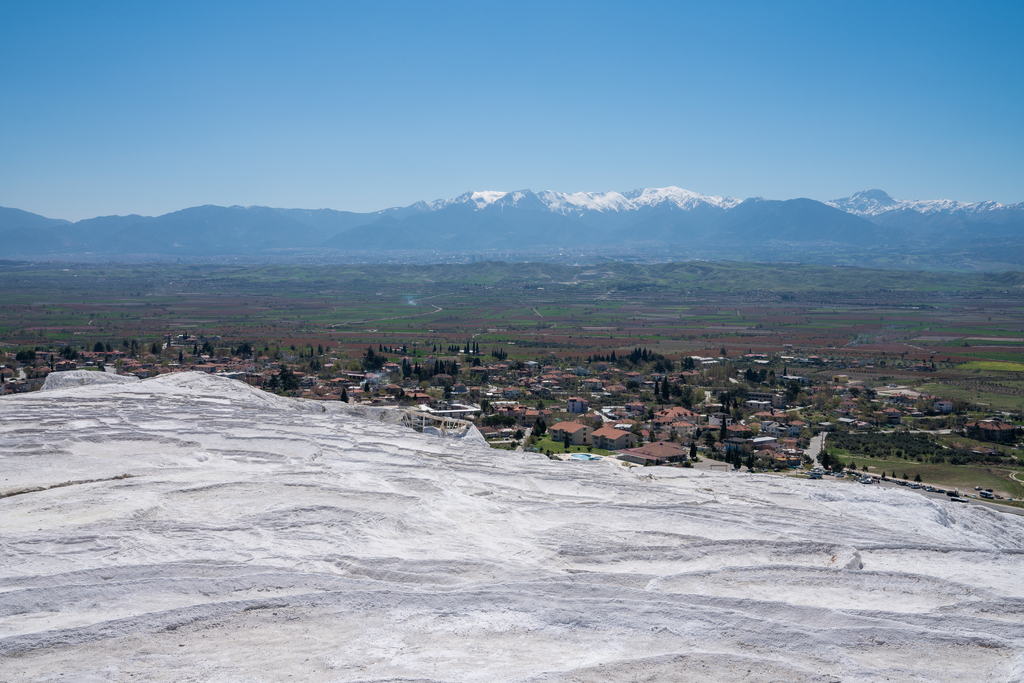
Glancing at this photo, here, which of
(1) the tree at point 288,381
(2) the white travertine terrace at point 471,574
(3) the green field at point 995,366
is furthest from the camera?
(3) the green field at point 995,366

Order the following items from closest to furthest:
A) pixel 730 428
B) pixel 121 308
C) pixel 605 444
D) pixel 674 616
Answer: pixel 674 616 < pixel 605 444 < pixel 730 428 < pixel 121 308

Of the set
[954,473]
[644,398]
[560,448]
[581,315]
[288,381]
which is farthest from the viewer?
[581,315]

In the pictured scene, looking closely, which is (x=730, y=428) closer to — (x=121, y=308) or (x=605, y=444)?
(x=605, y=444)

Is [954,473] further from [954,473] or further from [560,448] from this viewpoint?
[560,448]

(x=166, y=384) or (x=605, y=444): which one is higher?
(x=166, y=384)

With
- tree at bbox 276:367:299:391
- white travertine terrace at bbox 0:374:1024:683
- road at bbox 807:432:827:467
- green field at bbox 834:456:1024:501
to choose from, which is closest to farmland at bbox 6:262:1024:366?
tree at bbox 276:367:299:391

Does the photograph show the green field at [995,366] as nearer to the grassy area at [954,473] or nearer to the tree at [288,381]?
the grassy area at [954,473]

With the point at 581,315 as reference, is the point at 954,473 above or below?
below

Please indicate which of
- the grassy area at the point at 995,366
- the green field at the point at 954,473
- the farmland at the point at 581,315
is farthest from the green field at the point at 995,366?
the green field at the point at 954,473

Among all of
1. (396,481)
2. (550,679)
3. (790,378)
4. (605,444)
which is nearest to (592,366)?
(790,378)

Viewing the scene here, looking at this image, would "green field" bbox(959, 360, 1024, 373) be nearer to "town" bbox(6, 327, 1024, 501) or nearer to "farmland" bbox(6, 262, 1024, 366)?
"farmland" bbox(6, 262, 1024, 366)

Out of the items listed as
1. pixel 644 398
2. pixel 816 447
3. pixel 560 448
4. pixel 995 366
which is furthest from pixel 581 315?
pixel 560 448
